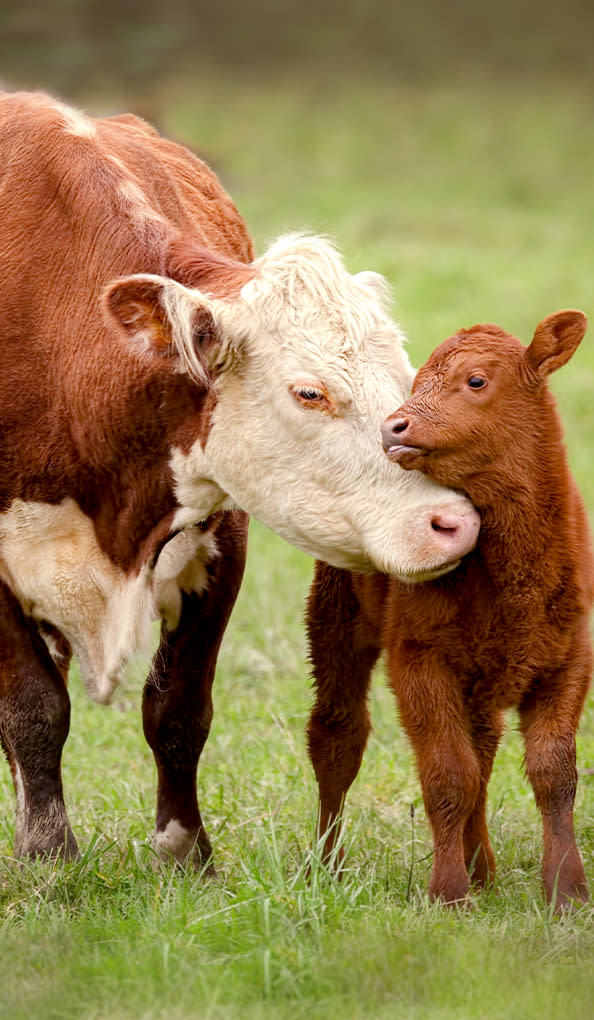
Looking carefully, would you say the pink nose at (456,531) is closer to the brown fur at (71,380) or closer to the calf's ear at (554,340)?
the calf's ear at (554,340)

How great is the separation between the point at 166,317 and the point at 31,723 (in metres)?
1.32

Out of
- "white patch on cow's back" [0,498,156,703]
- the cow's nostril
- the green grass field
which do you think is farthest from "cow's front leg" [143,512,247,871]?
the cow's nostril

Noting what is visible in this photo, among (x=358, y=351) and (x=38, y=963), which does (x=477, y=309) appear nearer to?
(x=358, y=351)

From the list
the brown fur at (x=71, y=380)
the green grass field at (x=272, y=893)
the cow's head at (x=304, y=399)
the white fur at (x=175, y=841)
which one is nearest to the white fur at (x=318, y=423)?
the cow's head at (x=304, y=399)

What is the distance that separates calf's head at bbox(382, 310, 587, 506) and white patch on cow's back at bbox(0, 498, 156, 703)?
3.39 feet

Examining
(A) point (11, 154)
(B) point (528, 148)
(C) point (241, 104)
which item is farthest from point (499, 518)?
(C) point (241, 104)

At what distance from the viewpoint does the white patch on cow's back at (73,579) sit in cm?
447

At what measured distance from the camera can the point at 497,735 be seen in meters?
4.18

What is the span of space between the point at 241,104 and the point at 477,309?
35.4 feet

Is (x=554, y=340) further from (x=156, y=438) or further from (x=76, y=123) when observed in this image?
(x=76, y=123)

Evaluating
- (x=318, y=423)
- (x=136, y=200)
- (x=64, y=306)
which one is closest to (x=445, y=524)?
(x=318, y=423)

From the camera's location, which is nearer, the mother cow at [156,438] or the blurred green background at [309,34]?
the blurred green background at [309,34]

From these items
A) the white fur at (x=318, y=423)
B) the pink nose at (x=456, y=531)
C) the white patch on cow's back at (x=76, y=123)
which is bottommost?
the pink nose at (x=456, y=531)

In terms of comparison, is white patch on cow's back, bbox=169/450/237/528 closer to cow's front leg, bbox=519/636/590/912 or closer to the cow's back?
the cow's back
